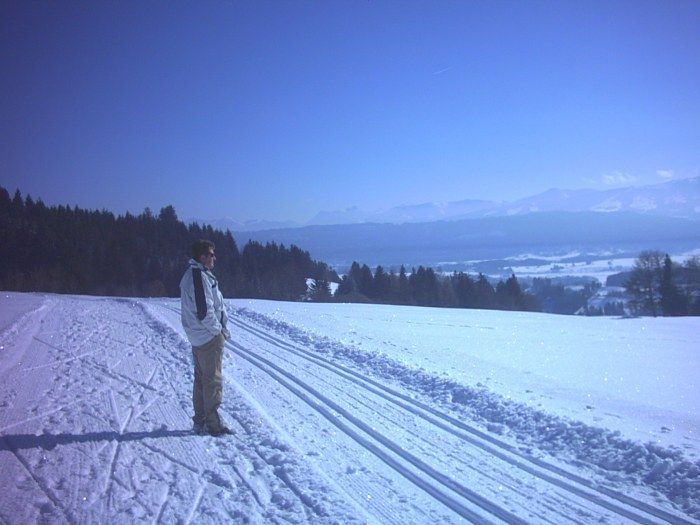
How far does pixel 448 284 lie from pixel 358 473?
5751cm

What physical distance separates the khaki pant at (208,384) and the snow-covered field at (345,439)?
0.26 metres

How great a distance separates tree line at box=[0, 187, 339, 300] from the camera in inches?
1857

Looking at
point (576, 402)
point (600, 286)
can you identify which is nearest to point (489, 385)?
point (576, 402)

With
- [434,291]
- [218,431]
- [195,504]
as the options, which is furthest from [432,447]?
[434,291]

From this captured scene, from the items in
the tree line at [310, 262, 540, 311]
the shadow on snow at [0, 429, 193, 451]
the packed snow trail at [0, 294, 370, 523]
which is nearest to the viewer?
the packed snow trail at [0, 294, 370, 523]

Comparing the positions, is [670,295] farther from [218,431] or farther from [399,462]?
[218,431]

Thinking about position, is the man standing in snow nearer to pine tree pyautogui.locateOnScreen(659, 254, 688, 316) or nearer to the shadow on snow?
the shadow on snow

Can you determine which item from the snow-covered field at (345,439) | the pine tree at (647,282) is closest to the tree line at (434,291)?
the pine tree at (647,282)

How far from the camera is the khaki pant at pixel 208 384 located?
530 cm

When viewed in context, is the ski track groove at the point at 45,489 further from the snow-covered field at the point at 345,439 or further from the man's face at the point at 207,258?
the man's face at the point at 207,258

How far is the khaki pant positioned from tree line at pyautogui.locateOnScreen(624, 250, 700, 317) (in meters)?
45.4

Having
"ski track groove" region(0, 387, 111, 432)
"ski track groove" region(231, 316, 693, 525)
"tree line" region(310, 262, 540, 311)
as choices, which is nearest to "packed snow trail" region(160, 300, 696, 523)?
"ski track groove" region(231, 316, 693, 525)

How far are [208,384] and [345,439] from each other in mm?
1857

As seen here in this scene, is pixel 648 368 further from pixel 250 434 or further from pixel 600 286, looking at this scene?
pixel 600 286
